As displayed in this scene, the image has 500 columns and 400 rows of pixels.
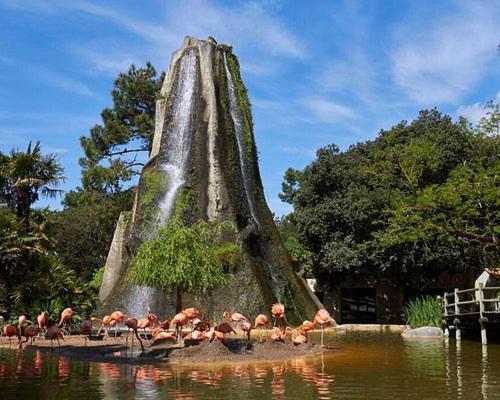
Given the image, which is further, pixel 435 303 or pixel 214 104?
pixel 214 104

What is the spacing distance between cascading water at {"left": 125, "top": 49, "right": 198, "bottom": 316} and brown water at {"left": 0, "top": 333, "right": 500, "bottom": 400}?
32.5 ft

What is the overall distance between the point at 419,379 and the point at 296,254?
32.2 m

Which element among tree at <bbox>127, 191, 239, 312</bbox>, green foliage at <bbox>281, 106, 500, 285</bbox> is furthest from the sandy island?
green foliage at <bbox>281, 106, 500, 285</bbox>

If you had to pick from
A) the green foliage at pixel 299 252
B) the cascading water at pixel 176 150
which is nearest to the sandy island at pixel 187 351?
the cascading water at pixel 176 150

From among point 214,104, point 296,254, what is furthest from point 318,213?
point 214,104

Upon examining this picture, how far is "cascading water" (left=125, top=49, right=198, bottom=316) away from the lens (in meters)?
26.9

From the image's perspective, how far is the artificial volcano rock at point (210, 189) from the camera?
26797 millimetres

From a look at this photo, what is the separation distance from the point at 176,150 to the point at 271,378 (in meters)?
22.1

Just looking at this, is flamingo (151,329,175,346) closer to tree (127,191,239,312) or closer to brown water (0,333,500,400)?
tree (127,191,239,312)

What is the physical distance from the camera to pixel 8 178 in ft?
82.5

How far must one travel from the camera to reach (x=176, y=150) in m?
33.0

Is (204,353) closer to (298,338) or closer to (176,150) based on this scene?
(298,338)

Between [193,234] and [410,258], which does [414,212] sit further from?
[410,258]

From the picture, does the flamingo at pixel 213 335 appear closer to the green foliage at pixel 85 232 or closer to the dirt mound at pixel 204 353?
the dirt mound at pixel 204 353
